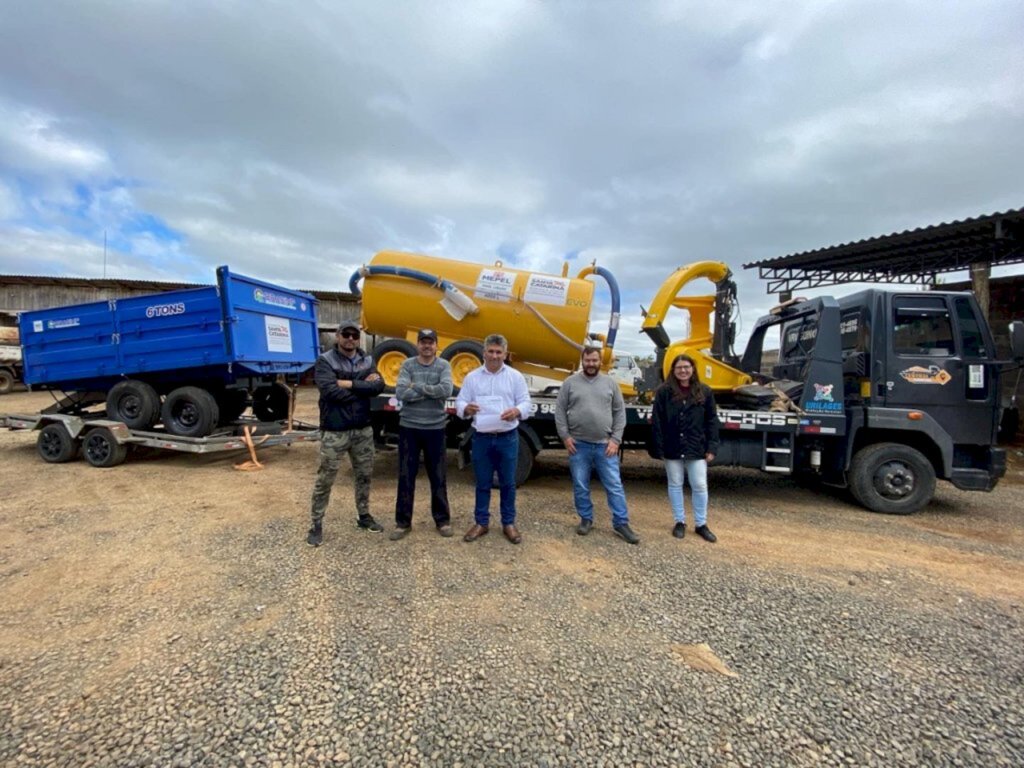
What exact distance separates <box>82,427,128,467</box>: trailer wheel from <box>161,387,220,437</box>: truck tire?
588 mm

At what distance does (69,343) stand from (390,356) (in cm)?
509

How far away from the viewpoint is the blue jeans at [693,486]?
4137mm

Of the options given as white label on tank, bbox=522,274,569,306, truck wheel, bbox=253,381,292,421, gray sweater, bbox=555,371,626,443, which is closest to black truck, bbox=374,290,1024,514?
gray sweater, bbox=555,371,626,443

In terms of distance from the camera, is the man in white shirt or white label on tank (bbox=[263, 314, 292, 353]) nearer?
the man in white shirt

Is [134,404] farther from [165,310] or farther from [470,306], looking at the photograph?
[470,306]

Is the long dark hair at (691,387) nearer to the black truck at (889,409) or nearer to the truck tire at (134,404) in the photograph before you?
the black truck at (889,409)

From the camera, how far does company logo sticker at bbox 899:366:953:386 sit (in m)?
4.95

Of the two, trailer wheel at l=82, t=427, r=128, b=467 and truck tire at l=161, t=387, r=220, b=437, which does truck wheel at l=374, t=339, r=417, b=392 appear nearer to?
truck tire at l=161, t=387, r=220, b=437

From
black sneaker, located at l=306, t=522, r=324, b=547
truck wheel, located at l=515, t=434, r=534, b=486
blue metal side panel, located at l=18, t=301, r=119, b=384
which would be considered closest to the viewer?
black sneaker, located at l=306, t=522, r=324, b=547

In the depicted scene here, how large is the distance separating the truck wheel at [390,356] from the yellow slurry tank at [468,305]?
12 mm

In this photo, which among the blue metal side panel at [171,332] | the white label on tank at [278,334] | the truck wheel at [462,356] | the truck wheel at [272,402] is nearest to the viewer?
the truck wheel at [462,356]

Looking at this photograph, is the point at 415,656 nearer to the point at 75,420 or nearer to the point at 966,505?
the point at 966,505

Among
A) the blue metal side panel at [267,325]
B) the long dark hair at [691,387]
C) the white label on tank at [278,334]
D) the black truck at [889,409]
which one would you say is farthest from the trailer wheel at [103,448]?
the long dark hair at [691,387]

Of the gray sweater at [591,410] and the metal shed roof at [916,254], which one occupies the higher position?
the metal shed roof at [916,254]
